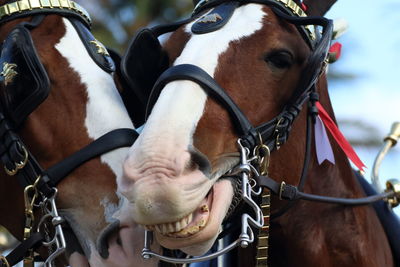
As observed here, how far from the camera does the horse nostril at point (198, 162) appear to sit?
3.38 meters

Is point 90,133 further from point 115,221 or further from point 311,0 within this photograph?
point 311,0

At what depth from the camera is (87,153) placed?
385cm

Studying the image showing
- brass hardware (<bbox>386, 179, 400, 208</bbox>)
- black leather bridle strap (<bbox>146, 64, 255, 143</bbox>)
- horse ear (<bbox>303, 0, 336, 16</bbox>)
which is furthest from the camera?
brass hardware (<bbox>386, 179, 400, 208</bbox>)

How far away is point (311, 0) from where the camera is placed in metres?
4.47

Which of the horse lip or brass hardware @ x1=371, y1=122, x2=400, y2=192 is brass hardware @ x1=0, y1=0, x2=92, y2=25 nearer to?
the horse lip

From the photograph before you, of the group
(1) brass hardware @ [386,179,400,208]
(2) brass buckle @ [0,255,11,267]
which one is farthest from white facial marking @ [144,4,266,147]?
(1) brass hardware @ [386,179,400,208]

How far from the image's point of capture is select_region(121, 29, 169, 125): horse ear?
13.5ft

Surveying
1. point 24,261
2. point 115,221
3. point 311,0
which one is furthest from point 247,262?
point 311,0

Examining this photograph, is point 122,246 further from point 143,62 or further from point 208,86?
point 143,62

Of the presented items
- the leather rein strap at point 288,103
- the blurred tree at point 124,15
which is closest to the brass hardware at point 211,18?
the leather rein strap at point 288,103

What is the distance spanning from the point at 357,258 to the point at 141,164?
5.18 ft

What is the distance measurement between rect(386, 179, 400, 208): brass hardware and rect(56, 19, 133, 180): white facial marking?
5.45 feet

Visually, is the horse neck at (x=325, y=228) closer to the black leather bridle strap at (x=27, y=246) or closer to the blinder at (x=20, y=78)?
the black leather bridle strap at (x=27, y=246)

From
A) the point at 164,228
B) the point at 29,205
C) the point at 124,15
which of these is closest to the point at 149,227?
the point at 164,228
